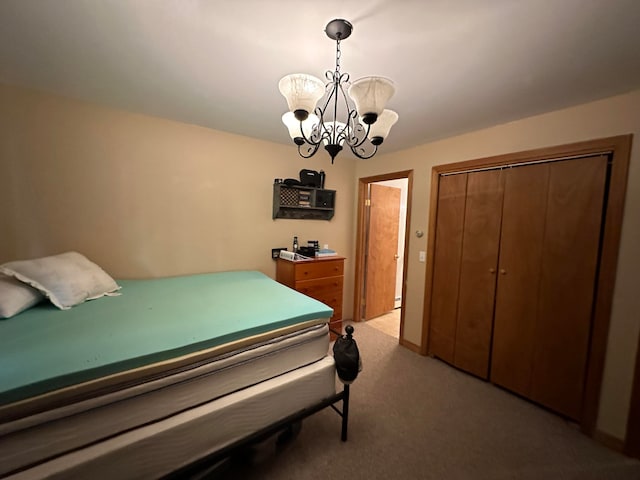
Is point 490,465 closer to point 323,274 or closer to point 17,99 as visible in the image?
point 323,274

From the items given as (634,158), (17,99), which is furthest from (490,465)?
(17,99)

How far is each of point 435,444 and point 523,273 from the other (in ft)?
4.86

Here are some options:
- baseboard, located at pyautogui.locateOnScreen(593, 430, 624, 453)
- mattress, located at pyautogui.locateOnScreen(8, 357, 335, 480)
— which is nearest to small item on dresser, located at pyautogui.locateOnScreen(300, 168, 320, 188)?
mattress, located at pyautogui.locateOnScreen(8, 357, 335, 480)

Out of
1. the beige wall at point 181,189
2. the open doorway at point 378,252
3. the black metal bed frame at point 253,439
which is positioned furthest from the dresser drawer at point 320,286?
the black metal bed frame at point 253,439

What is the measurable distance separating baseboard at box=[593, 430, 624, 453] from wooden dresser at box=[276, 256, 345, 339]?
2.06 metres

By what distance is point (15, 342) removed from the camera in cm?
106

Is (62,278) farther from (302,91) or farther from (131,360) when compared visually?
(302,91)

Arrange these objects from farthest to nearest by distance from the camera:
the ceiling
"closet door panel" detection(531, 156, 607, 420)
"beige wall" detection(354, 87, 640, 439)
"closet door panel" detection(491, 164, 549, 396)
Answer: "closet door panel" detection(491, 164, 549, 396) → "closet door panel" detection(531, 156, 607, 420) → "beige wall" detection(354, 87, 640, 439) → the ceiling

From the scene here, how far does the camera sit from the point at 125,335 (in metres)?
1.17

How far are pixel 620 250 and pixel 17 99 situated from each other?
14.1 feet

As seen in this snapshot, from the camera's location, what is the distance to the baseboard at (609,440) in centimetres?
156

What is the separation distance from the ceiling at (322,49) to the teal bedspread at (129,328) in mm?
1462

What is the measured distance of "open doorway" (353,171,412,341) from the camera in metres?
3.39

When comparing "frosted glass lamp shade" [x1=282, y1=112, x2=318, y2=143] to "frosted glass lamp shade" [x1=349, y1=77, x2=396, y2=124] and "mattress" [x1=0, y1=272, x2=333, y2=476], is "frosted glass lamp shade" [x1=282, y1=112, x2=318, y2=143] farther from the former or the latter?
"mattress" [x1=0, y1=272, x2=333, y2=476]
